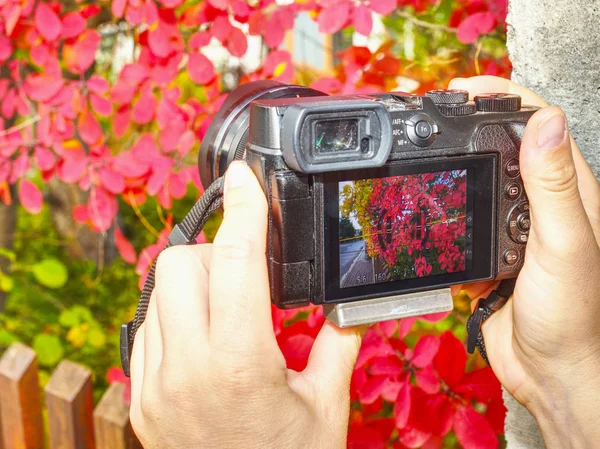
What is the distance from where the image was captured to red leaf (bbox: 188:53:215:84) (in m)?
1.65

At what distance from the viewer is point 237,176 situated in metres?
0.93

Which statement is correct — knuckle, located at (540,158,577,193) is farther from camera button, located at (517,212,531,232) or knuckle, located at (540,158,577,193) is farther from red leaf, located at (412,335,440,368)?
red leaf, located at (412,335,440,368)

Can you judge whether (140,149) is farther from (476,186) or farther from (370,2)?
(476,186)

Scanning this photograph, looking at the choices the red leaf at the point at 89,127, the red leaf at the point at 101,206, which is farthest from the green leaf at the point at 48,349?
the red leaf at the point at 89,127

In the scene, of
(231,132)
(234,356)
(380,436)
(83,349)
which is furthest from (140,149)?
(83,349)

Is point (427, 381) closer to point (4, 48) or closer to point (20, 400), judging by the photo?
point (20, 400)

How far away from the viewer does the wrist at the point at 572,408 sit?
1.07 m

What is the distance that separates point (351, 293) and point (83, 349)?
2.27 metres

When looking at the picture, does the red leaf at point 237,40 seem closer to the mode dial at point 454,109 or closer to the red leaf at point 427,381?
the mode dial at point 454,109

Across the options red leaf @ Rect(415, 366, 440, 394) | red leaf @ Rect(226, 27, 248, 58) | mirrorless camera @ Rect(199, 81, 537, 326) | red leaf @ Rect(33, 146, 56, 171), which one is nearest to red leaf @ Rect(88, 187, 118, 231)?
red leaf @ Rect(33, 146, 56, 171)

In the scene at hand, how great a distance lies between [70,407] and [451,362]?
0.89m

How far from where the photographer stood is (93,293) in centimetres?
326

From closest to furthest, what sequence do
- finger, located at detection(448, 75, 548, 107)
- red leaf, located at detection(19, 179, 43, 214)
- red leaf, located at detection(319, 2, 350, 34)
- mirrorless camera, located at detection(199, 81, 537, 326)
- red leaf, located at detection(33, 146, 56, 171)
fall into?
mirrorless camera, located at detection(199, 81, 537, 326)
finger, located at detection(448, 75, 548, 107)
red leaf, located at detection(319, 2, 350, 34)
red leaf, located at detection(33, 146, 56, 171)
red leaf, located at detection(19, 179, 43, 214)

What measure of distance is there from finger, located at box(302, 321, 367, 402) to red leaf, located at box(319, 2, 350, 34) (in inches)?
30.4
